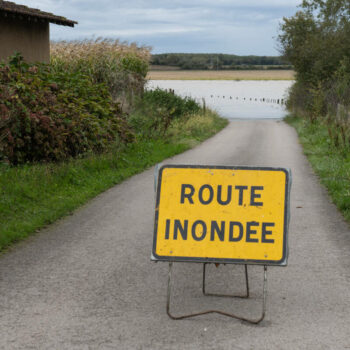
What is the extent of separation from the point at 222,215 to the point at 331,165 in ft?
32.3

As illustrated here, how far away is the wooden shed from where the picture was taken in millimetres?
18375

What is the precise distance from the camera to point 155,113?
75.3 ft

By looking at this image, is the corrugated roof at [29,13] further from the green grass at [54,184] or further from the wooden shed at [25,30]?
the green grass at [54,184]

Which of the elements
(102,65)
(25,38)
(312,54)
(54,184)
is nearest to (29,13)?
(25,38)

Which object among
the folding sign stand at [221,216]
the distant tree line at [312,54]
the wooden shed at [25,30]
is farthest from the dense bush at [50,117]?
the distant tree line at [312,54]

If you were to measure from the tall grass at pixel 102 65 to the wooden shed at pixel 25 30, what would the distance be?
1062 millimetres

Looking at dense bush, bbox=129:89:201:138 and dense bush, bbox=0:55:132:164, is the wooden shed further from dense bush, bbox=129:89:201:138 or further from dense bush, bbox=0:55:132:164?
dense bush, bbox=129:89:201:138

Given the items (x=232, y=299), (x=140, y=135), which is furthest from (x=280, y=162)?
(x=232, y=299)

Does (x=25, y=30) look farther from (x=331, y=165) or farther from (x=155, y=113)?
(x=331, y=165)

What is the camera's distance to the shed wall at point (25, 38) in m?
18.5

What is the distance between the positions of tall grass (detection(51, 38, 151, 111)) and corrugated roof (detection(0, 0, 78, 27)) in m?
1.52

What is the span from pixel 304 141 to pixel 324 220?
14083 millimetres

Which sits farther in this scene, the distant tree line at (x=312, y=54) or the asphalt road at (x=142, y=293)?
Answer: the distant tree line at (x=312, y=54)

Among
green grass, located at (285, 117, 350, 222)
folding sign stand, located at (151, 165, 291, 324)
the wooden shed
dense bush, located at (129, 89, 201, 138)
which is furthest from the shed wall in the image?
folding sign stand, located at (151, 165, 291, 324)
